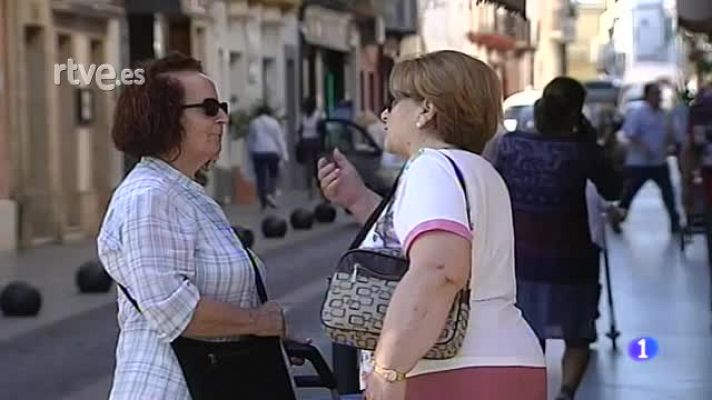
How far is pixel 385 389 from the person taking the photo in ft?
12.4

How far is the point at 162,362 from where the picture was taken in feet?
13.5

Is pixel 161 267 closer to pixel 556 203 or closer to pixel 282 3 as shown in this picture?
pixel 556 203

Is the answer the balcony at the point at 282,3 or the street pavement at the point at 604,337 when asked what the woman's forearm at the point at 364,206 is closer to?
the street pavement at the point at 604,337

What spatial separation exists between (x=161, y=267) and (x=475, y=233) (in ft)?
2.33

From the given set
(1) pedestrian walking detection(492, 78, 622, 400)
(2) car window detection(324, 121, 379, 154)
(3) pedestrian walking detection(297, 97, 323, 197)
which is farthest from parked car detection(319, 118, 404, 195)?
(1) pedestrian walking detection(492, 78, 622, 400)

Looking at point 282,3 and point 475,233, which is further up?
point 282,3

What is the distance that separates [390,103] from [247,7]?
3150cm

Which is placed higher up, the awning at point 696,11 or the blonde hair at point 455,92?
the awning at point 696,11

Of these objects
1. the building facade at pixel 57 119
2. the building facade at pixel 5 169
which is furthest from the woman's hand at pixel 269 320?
the building facade at pixel 57 119

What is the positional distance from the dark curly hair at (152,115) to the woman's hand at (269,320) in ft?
1.40

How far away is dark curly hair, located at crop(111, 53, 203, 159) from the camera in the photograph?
4.20 m

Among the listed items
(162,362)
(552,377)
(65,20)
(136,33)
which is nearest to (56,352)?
(136,33)

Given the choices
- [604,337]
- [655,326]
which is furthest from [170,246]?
[655,326]

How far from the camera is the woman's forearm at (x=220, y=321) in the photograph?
405cm
